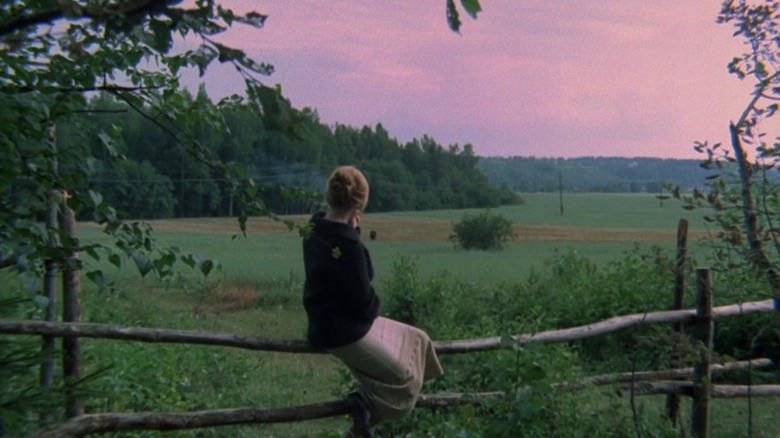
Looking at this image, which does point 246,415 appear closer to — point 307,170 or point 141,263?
point 141,263

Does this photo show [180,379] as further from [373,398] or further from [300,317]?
[300,317]

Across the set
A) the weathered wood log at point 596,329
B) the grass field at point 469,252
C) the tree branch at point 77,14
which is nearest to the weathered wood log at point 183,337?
the weathered wood log at point 596,329

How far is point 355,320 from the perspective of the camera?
154 inches

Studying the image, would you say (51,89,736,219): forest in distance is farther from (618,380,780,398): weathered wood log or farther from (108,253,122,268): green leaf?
(618,380,780,398): weathered wood log

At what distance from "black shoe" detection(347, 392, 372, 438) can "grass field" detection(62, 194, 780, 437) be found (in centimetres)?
92

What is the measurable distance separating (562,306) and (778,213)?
6491mm

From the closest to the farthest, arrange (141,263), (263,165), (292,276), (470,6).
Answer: (470,6), (141,263), (263,165), (292,276)

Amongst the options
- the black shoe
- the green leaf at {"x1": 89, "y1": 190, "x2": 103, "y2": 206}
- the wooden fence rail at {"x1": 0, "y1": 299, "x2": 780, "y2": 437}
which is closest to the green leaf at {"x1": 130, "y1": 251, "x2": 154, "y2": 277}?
the green leaf at {"x1": 89, "y1": 190, "x2": 103, "y2": 206}

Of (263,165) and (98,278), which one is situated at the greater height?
(263,165)

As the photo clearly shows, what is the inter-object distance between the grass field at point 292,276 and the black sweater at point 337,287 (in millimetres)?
216

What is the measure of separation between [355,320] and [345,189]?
63cm

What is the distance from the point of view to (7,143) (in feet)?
6.72

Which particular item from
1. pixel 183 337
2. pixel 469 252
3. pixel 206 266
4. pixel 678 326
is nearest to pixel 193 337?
pixel 183 337

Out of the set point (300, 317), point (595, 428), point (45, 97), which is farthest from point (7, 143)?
point (300, 317)
